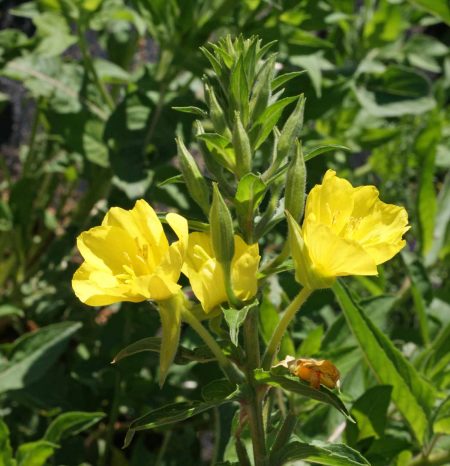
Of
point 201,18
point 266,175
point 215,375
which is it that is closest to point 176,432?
point 215,375

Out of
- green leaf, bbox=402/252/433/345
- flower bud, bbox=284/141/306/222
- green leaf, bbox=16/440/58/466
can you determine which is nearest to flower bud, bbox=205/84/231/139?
flower bud, bbox=284/141/306/222

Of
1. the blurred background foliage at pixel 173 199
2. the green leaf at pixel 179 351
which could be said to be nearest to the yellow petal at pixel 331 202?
the green leaf at pixel 179 351

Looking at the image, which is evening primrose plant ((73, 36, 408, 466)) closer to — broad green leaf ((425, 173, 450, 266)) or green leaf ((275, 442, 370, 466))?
green leaf ((275, 442, 370, 466))

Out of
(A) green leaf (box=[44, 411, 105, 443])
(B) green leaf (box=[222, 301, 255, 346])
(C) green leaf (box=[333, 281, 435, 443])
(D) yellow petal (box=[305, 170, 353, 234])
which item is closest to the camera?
(B) green leaf (box=[222, 301, 255, 346])

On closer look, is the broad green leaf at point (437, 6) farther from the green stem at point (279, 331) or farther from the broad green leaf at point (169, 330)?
the broad green leaf at point (169, 330)

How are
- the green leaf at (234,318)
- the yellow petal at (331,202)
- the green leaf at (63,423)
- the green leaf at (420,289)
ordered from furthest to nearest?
the green leaf at (420,289) < the green leaf at (63,423) < the yellow petal at (331,202) < the green leaf at (234,318)

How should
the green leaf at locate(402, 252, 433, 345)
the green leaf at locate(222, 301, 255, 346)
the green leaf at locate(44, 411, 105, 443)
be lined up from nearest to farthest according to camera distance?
1. the green leaf at locate(222, 301, 255, 346)
2. the green leaf at locate(44, 411, 105, 443)
3. the green leaf at locate(402, 252, 433, 345)

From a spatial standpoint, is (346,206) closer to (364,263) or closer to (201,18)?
(364,263)
